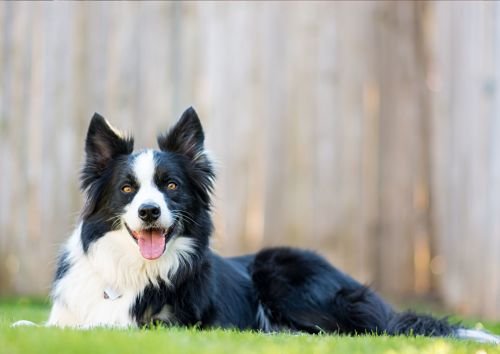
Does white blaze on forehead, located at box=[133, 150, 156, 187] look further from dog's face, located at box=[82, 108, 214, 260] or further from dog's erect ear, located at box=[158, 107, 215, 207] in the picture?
dog's erect ear, located at box=[158, 107, 215, 207]

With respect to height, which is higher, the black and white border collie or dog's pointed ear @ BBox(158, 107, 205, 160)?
dog's pointed ear @ BBox(158, 107, 205, 160)

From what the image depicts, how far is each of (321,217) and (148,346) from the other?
5852 mm

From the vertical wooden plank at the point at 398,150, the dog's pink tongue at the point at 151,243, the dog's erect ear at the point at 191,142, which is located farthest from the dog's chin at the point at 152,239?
the vertical wooden plank at the point at 398,150

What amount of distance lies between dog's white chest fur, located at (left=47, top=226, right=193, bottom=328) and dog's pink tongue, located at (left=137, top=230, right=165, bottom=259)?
0.09 meters

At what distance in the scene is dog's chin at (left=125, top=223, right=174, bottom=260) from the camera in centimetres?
621

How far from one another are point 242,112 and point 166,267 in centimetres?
426

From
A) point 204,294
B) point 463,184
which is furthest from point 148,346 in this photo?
point 463,184

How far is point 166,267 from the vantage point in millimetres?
6348

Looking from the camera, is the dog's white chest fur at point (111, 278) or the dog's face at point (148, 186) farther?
the dog's white chest fur at point (111, 278)

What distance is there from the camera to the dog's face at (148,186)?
20.3 ft

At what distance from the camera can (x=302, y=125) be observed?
10523 millimetres

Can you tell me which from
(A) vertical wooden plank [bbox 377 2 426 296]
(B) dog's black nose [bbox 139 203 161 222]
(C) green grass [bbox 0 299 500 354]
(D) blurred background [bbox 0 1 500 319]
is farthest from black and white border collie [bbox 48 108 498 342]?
(A) vertical wooden plank [bbox 377 2 426 296]

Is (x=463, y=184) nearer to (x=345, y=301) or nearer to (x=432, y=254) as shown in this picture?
(x=432, y=254)

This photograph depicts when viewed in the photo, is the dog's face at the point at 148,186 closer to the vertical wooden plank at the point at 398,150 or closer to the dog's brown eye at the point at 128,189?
the dog's brown eye at the point at 128,189
